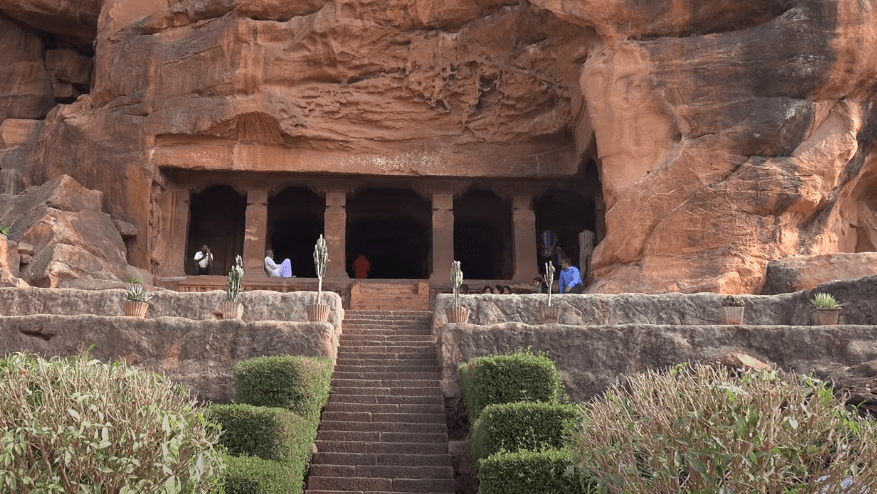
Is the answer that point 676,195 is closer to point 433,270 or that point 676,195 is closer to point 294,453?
point 433,270

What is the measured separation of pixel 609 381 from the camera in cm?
1111

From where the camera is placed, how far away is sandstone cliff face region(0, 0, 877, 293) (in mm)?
16938

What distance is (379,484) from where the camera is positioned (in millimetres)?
9734

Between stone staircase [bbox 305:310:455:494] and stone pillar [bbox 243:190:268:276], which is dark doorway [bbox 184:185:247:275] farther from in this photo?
stone staircase [bbox 305:310:455:494]

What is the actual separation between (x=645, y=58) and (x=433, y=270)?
278 inches

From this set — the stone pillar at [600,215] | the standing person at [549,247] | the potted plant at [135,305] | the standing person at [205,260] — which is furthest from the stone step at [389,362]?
the standing person at [549,247]

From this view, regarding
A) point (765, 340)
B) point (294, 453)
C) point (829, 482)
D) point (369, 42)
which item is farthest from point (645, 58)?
point (829, 482)

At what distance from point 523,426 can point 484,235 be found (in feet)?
57.8

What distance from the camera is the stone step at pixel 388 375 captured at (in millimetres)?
11945

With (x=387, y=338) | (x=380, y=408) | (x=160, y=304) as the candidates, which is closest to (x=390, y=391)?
(x=380, y=408)

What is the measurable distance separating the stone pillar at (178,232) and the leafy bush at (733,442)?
55.4ft

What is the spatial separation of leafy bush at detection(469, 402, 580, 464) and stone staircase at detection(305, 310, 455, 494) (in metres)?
1.25

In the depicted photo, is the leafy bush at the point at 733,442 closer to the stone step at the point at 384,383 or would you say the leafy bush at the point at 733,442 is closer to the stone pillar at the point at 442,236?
the stone step at the point at 384,383

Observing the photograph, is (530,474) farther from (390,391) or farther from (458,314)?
(458,314)
